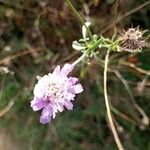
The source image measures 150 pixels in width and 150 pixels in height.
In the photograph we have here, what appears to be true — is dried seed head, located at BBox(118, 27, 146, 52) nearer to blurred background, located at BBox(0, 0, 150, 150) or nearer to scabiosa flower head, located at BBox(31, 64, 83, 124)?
scabiosa flower head, located at BBox(31, 64, 83, 124)

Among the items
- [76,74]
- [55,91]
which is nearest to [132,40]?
[55,91]

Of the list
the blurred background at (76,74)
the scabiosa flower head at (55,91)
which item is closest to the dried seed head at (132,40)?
the scabiosa flower head at (55,91)

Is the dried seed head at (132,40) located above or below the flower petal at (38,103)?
above

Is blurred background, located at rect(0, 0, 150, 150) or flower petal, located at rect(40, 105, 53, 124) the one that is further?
blurred background, located at rect(0, 0, 150, 150)

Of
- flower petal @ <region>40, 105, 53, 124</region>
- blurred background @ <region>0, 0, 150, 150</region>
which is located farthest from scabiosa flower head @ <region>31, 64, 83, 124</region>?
blurred background @ <region>0, 0, 150, 150</region>

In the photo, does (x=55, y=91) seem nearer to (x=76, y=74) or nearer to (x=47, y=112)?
(x=47, y=112)

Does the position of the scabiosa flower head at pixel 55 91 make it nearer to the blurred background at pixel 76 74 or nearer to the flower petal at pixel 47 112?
the flower petal at pixel 47 112
